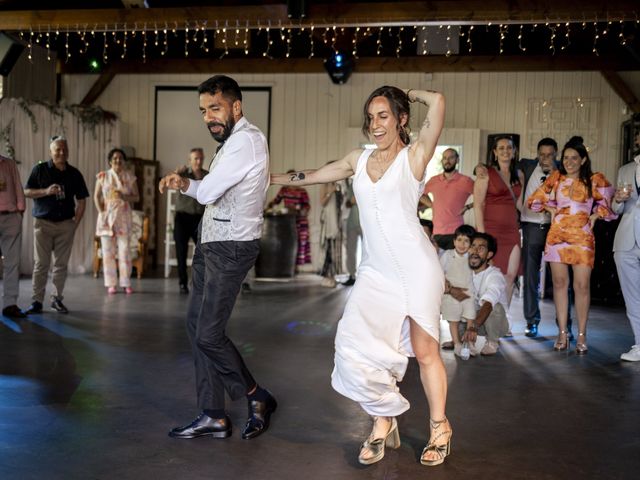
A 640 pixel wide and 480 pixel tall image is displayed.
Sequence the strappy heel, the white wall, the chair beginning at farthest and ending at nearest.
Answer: the white wall
the chair
the strappy heel

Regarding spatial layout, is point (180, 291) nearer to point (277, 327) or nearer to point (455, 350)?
point (277, 327)

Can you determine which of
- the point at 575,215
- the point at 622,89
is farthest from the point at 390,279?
the point at 622,89

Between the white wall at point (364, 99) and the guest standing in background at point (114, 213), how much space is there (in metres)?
3.97

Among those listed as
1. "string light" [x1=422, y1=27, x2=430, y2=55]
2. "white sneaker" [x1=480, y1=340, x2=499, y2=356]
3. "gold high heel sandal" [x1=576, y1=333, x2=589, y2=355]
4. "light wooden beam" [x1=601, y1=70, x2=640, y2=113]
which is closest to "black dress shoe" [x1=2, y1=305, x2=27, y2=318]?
"white sneaker" [x1=480, y1=340, x2=499, y2=356]

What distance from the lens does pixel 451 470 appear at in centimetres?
275

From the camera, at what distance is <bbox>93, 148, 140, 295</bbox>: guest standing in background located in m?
7.67

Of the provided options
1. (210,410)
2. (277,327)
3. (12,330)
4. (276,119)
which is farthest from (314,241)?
(210,410)

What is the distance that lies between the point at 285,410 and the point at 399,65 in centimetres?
834

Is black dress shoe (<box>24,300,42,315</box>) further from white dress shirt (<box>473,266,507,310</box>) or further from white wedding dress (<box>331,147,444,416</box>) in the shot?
white wedding dress (<box>331,147,444,416</box>)

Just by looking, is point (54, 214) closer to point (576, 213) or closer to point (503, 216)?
point (503, 216)

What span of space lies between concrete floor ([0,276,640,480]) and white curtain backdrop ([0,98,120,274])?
3966mm

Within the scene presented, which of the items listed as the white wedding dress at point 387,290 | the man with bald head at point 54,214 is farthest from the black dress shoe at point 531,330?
the man with bald head at point 54,214

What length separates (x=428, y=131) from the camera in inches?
103

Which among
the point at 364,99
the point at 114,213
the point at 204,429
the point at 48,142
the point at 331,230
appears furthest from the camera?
the point at 364,99
